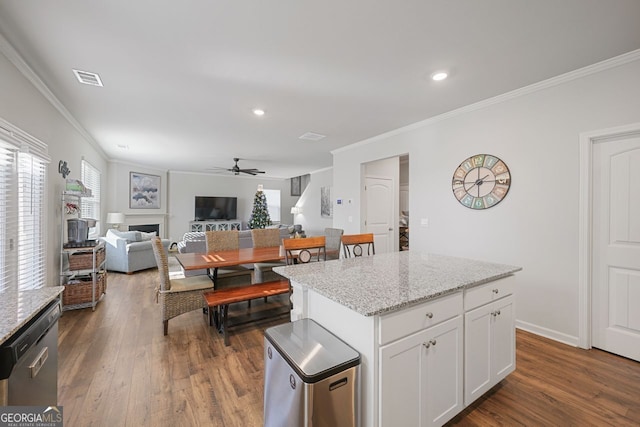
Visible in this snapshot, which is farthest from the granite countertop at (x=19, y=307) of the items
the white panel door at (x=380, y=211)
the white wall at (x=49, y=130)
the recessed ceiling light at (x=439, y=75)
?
the white panel door at (x=380, y=211)

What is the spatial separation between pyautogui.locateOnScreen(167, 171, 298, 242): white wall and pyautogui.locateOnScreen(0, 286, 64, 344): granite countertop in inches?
319

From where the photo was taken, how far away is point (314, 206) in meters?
8.89

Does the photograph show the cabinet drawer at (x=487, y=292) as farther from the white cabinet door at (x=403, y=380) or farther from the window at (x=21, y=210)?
the window at (x=21, y=210)

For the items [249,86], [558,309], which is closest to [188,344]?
[249,86]

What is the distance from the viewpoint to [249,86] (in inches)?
110

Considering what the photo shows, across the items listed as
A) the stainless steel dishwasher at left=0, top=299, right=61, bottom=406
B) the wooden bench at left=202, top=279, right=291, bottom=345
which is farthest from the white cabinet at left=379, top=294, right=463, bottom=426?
the wooden bench at left=202, top=279, right=291, bottom=345

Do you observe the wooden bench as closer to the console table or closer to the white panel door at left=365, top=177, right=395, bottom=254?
the white panel door at left=365, top=177, right=395, bottom=254

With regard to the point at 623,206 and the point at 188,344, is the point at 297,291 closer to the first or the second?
the point at 188,344

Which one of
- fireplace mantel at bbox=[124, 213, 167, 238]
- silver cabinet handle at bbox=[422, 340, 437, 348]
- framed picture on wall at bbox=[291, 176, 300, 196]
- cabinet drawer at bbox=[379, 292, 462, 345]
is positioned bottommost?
silver cabinet handle at bbox=[422, 340, 437, 348]

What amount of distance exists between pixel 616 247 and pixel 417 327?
93.1 inches

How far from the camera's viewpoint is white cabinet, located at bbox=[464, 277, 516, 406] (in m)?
1.63

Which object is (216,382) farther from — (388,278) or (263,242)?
(263,242)

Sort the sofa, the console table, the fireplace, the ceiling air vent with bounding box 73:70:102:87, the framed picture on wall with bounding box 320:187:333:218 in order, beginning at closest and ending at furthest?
the ceiling air vent with bounding box 73:70:102:87 < the sofa < the fireplace < the framed picture on wall with bounding box 320:187:333:218 < the console table

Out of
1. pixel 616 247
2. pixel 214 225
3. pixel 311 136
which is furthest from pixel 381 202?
pixel 214 225
